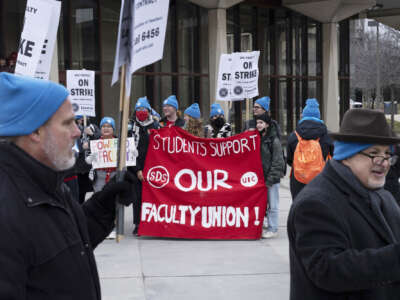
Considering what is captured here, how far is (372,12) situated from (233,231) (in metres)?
25.5

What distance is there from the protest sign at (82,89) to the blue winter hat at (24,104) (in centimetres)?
811

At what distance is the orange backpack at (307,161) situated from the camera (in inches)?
293

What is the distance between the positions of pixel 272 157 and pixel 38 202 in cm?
658

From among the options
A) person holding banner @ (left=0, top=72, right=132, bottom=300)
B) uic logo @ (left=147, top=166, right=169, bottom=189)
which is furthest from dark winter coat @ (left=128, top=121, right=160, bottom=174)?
person holding banner @ (left=0, top=72, right=132, bottom=300)

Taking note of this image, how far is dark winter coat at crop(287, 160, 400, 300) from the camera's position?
2.45 m

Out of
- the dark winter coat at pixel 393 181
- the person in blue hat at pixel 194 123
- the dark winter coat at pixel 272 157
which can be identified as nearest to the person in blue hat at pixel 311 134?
the dark winter coat at pixel 272 157

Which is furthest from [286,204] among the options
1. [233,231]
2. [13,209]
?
[13,209]

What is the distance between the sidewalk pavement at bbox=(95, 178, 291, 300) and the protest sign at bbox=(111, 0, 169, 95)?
252 cm

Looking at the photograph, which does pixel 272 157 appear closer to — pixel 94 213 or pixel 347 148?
pixel 347 148

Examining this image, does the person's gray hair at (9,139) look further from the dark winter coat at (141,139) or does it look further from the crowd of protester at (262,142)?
the dark winter coat at (141,139)

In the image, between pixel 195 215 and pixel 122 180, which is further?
pixel 195 215

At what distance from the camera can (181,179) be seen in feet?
27.6

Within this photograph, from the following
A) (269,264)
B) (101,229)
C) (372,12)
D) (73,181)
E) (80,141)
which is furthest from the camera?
(372,12)

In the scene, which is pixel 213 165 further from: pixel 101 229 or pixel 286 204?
pixel 101 229
